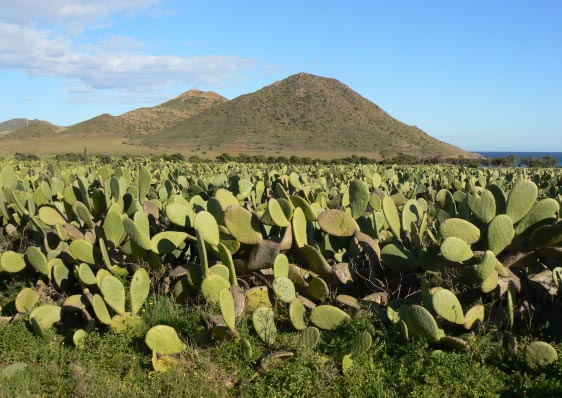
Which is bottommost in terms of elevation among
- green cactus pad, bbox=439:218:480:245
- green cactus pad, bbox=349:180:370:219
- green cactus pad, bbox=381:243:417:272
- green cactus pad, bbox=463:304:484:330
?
green cactus pad, bbox=463:304:484:330

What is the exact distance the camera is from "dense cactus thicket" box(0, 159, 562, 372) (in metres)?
4.41

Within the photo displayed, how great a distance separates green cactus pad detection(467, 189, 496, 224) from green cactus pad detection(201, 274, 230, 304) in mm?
2147

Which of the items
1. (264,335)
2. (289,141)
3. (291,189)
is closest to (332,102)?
(289,141)

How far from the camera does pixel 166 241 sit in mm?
5570

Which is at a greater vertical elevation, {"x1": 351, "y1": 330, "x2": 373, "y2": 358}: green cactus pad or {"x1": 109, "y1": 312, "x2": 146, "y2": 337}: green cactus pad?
{"x1": 351, "y1": 330, "x2": 373, "y2": 358}: green cactus pad

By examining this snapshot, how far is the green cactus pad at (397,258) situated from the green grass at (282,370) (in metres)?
0.59

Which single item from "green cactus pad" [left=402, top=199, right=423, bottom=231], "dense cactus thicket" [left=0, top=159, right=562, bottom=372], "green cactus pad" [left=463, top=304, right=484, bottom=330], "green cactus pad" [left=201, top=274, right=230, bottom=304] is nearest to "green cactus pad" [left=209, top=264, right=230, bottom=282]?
"dense cactus thicket" [left=0, top=159, right=562, bottom=372]

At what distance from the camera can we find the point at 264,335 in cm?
446

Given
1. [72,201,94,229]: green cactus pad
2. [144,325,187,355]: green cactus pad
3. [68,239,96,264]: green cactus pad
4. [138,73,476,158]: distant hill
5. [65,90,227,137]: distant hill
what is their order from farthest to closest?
[65,90,227,137]: distant hill → [138,73,476,158]: distant hill → [72,201,94,229]: green cactus pad → [68,239,96,264]: green cactus pad → [144,325,187,355]: green cactus pad

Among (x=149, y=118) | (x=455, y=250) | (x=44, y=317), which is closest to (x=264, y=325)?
(x=455, y=250)

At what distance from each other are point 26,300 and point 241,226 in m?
2.14

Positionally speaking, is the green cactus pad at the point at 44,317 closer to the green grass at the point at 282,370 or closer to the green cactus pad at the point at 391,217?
the green grass at the point at 282,370

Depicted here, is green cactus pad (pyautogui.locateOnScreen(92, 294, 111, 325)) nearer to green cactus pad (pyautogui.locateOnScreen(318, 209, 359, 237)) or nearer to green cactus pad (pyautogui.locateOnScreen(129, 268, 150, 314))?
green cactus pad (pyautogui.locateOnScreen(129, 268, 150, 314))

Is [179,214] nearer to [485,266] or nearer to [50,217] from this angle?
[50,217]
